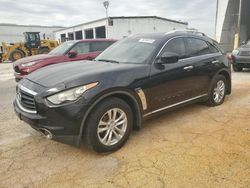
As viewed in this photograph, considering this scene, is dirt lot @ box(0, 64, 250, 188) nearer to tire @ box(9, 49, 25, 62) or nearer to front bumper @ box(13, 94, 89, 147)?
front bumper @ box(13, 94, 89, 147)

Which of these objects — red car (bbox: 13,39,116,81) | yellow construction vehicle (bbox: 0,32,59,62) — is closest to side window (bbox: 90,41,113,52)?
red car (bbox: 13,39,116,81)

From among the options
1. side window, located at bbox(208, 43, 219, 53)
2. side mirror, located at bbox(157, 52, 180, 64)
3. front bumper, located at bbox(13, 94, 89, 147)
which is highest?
side window, located at bbox(208, 43, 219, 53)

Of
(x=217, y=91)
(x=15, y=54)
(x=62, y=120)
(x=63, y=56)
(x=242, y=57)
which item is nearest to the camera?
(x=62, y=120)

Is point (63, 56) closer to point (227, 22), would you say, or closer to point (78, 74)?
point (78, 74)

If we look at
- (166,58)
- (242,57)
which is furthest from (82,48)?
(242,57)

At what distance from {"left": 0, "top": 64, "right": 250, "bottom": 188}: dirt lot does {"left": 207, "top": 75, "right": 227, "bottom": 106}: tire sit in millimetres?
745

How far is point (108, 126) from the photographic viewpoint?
3.33 meters

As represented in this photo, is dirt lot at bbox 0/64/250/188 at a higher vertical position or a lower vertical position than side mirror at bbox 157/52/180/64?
lower

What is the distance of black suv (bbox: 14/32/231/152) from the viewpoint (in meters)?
3.01

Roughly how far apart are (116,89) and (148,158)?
100cm

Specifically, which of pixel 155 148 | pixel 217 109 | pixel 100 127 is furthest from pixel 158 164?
pixel 217 109

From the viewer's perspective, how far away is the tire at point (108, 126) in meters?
3.11

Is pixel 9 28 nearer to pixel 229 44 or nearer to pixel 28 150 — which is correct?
pixel 229 44

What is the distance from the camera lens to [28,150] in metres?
3.54
